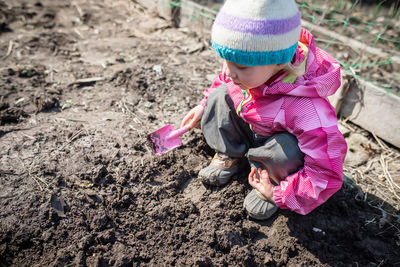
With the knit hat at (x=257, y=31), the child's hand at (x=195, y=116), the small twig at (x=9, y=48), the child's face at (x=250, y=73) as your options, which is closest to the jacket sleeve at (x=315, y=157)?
the child's face at (x=250, y=73)

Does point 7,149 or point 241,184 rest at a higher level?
point 241,184

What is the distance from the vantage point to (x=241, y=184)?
6.95ft

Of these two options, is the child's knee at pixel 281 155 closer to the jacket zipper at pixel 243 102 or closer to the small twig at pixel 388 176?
the jacket zipper at pixel 243 102

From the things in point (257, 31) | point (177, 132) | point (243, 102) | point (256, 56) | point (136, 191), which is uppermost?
point (257, 31)

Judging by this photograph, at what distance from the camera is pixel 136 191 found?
206 cm

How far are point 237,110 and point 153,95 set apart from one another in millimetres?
1152

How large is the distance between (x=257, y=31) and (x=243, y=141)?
881 millimetres

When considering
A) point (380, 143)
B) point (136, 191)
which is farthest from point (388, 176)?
point (136, 191)

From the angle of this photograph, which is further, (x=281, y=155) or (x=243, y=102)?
(x=243, y=102)

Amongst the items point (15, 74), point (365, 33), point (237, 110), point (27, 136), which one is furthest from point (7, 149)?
point (365, 33)

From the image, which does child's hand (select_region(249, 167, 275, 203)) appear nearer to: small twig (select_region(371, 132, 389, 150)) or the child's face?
the child's face

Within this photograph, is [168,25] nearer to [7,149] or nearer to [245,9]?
[7,149]

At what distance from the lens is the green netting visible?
135 inches

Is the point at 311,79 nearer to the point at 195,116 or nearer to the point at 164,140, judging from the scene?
the point at 195,116
